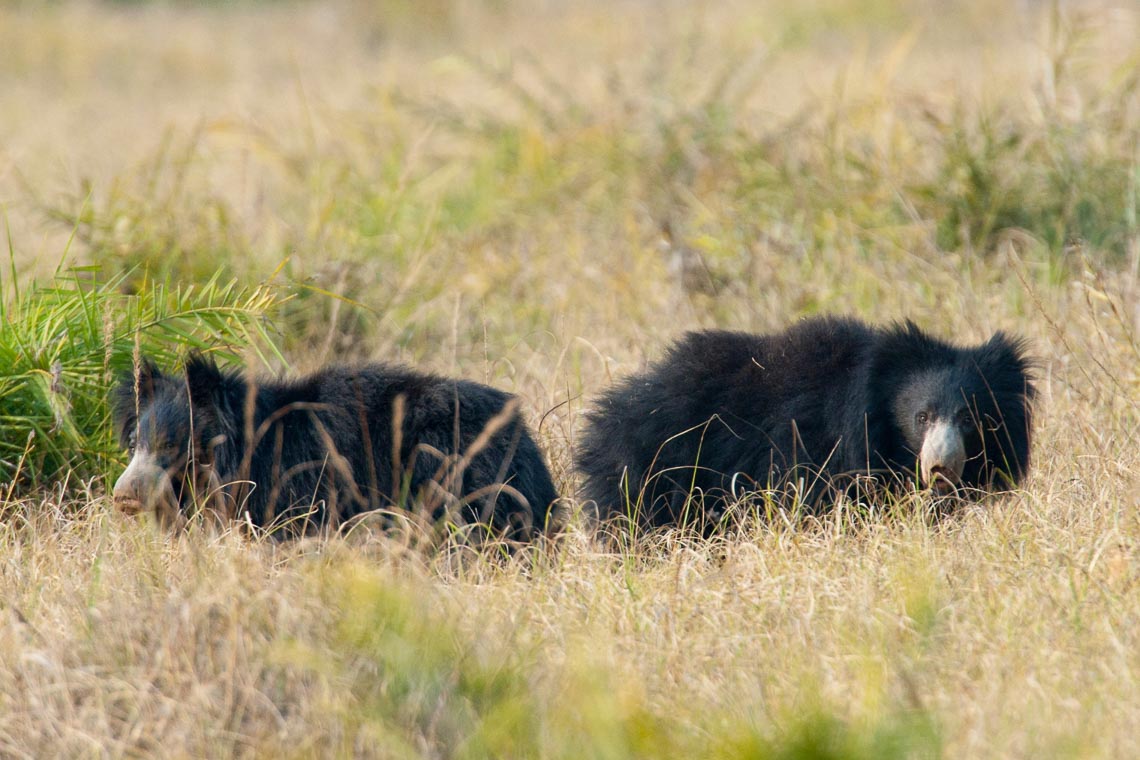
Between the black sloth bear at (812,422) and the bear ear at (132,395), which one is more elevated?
the black sloth bear at (812,422)

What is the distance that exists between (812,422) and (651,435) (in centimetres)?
53

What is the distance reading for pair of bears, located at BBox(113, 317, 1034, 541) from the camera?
13.9 ft

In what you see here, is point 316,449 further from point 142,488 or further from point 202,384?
point 142,488

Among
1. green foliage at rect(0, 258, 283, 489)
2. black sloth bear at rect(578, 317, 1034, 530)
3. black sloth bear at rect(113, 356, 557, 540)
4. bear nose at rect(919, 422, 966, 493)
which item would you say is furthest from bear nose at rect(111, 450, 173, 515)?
bear nose at rect(919, 422, 966, 493)

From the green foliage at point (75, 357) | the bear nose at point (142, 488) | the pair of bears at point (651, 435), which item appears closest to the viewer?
the bear nose at point (142, 488)

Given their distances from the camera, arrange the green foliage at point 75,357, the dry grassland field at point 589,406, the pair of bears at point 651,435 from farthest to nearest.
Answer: the green foliage at point 75,357 → the pair of bears at point 651,435 → the dry grassland field at point 589,406

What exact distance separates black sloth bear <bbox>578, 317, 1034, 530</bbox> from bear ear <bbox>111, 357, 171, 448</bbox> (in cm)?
149

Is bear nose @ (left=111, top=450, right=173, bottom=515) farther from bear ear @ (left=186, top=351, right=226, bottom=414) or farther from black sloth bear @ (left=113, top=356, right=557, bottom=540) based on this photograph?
bear ear @ (left=186, top=351, right=226, bottom=414)

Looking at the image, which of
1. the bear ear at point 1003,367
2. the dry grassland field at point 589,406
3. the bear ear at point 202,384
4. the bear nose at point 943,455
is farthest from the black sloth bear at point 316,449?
the bear ear at point 1003,367

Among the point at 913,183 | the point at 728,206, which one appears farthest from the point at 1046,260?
the point at 728,206

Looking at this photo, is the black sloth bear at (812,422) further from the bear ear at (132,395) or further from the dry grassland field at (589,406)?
the bear ear at (132,395)

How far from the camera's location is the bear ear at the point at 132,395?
4.37m

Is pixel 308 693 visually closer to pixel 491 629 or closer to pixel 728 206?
pixel 491 629

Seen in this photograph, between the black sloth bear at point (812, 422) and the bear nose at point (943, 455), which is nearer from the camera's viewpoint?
the bear nose at point (943, 455)
